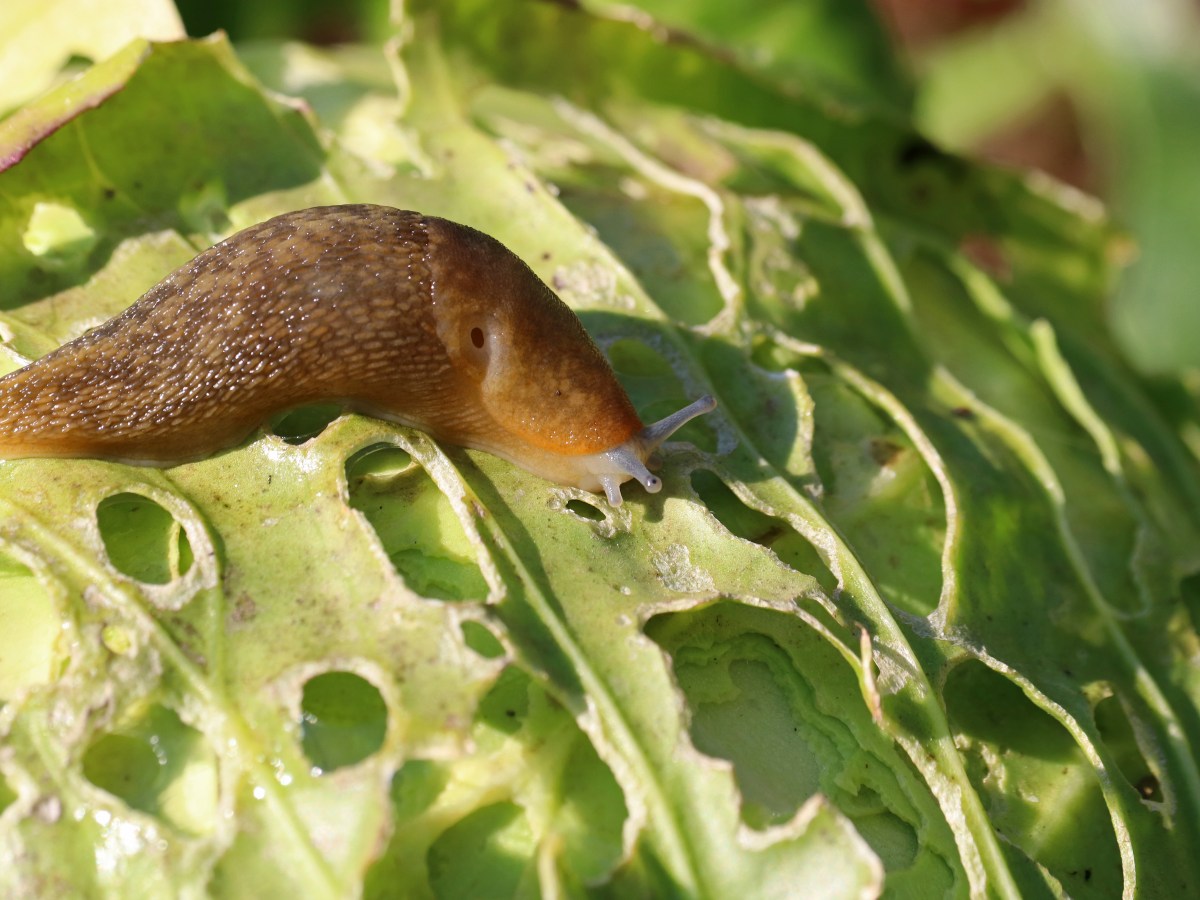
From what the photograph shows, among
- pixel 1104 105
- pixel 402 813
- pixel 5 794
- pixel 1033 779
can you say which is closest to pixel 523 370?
pixel 402 813

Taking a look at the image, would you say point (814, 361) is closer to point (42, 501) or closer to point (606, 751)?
point (606, 751)

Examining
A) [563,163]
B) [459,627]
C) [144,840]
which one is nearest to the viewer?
[144,840]

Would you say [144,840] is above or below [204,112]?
below

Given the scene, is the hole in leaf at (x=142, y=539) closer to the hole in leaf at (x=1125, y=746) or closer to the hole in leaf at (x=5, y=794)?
the hole in leaf at (x=5, y=794)

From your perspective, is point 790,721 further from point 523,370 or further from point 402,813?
point 523,370

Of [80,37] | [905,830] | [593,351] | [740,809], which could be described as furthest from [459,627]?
[80,37]

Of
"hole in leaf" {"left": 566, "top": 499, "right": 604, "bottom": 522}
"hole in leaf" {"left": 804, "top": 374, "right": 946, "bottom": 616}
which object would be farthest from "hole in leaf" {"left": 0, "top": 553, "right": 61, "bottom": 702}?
"hole in leaf" {"left": 804, "top": 374, "right": 946, "bottom": 616}
